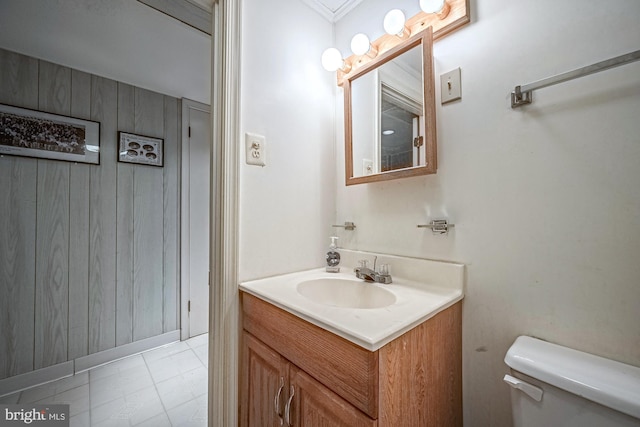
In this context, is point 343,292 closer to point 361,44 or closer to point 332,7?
point 361,44

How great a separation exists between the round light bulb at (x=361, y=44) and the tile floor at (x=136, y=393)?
80.2 inches

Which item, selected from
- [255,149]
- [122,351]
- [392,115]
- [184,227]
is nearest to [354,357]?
[255,149]

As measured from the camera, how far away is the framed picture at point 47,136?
153cm

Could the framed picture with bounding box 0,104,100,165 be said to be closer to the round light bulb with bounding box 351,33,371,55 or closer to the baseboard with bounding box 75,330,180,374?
the baseboard with bounding box 75,330,180,374

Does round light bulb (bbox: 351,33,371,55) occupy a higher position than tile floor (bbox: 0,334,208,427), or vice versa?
round light bulb (bbox: 351,33,371,55)

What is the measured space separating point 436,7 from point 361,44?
34 centimetres

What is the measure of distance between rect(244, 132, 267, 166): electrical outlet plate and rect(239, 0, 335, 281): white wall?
23 mm

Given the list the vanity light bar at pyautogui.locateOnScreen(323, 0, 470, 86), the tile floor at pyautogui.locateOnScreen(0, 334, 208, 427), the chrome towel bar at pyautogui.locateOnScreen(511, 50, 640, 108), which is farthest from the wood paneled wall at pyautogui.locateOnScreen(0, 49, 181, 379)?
the chrome towel bar at pyautogui.locateOnScreen(511, 50, 640, 108)

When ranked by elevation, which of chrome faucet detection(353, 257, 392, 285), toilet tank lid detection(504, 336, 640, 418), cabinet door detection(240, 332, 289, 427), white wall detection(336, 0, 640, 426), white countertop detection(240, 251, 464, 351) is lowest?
cabinet door detection(240, 332, 289, 427)

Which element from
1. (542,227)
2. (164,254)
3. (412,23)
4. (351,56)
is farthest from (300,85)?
(164,254)

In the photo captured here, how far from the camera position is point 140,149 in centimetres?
197

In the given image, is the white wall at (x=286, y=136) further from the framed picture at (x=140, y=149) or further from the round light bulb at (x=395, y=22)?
the framed picture at (x=140, y=149)

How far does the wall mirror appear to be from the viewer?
37.7 inches

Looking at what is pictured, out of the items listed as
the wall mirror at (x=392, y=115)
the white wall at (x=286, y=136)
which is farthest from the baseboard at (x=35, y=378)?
the wall mirror at (x=392, y=115)
